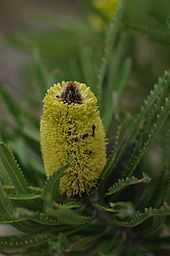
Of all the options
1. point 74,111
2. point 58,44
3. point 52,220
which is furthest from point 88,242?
point 58,44

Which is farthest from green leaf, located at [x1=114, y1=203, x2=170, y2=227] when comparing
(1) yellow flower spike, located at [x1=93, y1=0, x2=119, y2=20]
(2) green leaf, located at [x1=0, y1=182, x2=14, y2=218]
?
(1) yellow flower spike, located at [x1=93, y1=0, x2=119, y2=20]

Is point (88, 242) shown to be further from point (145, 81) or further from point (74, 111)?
point (145, 81)

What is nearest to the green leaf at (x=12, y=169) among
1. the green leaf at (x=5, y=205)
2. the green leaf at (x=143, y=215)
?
the green leaf at (x=5, y=205)

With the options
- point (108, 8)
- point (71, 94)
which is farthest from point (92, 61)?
point (71, 94)

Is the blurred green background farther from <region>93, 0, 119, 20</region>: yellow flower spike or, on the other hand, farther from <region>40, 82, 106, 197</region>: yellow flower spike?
<region>40, 82, 106, 197</region>: yellow flower spike

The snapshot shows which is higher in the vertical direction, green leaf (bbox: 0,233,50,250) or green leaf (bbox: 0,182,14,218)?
green leaf (bbox: 0,182,14,218)

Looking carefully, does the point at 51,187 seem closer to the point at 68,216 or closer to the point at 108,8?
the point at 68,216

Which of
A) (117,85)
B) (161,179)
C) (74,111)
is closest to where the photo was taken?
(74,111)
